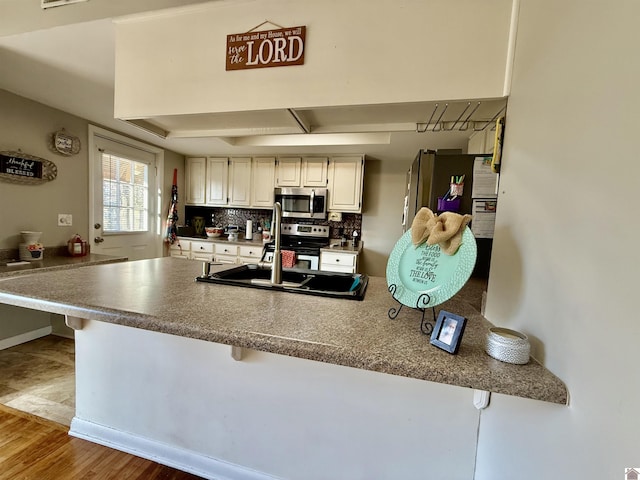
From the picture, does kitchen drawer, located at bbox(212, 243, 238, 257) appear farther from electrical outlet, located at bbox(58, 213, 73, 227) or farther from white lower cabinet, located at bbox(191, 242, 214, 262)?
electrical outlet, located at bbox(58, 213, 73, 227)

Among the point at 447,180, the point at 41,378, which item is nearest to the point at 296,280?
the point at 447,180

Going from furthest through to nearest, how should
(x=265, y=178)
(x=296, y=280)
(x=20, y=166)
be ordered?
(x=265, y=178) → (x=20, y=166) → (x=296, y=280)

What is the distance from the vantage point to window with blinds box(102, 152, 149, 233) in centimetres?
304

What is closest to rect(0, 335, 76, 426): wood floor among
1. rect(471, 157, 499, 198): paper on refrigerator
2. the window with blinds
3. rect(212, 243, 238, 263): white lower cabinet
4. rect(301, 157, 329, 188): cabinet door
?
the window with blinds

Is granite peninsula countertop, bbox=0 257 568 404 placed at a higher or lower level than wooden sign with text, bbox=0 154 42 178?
lower

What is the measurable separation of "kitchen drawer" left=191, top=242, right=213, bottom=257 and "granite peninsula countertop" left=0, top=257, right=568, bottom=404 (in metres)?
2.42

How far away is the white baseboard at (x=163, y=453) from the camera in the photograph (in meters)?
1.27

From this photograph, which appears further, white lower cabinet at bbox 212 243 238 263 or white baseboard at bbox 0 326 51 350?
white lower cabinet at bbox 212 243 238 263

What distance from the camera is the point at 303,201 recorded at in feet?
11.8

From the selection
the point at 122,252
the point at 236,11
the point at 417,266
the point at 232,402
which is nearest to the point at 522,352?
the point at 417,266

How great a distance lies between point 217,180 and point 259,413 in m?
3.40

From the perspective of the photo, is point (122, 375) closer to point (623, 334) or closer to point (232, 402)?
point (232, 402)

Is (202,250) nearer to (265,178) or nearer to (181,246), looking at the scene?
(181,246)

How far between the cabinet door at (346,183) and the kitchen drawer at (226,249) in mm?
1399
